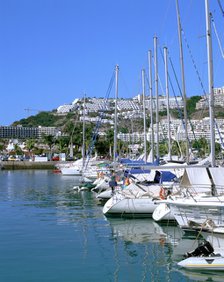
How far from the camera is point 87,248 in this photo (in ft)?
69.6

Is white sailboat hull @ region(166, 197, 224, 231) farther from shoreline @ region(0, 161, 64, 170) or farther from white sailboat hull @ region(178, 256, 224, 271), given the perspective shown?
shoreline @ region(0, 161, 64, 170)

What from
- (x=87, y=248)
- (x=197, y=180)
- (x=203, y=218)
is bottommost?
(x=87, y=248)

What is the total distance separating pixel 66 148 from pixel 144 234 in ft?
427

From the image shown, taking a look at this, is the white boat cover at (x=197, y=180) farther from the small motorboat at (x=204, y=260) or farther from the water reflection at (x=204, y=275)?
the water reflection at (x=204, y=275)

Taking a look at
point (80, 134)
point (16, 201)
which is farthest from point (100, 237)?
point (80, 134)

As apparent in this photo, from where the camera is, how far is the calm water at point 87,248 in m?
16.9

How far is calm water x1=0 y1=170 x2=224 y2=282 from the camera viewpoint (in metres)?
16.9

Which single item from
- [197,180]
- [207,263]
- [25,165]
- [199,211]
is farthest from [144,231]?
[25,165]

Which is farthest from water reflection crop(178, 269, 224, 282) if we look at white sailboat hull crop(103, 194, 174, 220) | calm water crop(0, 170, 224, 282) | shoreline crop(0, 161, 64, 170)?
shoreline crop(0, 161, 64, 170)

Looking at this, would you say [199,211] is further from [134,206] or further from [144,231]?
[134,206]

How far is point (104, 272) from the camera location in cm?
1720

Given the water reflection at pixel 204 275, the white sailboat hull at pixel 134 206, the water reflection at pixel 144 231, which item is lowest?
the water reflection at pixel 204 275

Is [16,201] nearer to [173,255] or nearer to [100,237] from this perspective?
[100,237]

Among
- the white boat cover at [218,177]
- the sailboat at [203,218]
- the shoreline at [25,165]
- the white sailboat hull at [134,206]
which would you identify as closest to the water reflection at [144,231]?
the white sailboat hull at [134,206]
